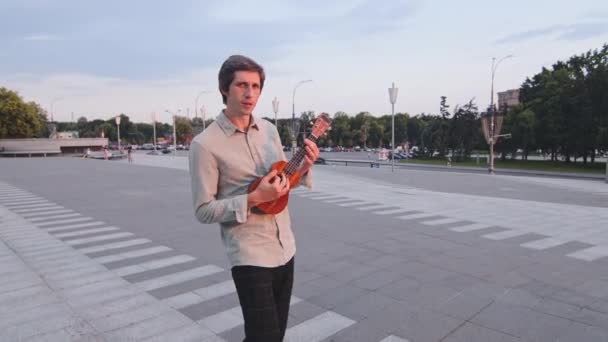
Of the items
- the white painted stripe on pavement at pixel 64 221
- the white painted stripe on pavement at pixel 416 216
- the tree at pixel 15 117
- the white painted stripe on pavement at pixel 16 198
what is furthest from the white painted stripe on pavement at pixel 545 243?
the tree at pixel 15 117

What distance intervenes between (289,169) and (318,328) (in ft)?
8.00

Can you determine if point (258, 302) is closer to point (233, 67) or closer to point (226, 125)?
point (226, 125)

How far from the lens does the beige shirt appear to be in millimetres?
1928

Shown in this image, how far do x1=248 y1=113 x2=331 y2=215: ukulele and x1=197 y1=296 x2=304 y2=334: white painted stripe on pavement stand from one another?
7.68 feet

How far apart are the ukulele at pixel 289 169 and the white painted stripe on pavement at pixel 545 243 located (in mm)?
6509

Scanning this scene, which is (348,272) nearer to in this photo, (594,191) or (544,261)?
(544,261)

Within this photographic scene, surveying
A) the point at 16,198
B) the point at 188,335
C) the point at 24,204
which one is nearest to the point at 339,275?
the point at 188,335

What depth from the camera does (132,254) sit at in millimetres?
6672

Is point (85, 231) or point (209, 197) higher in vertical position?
point (209, 197)

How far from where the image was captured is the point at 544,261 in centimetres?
612

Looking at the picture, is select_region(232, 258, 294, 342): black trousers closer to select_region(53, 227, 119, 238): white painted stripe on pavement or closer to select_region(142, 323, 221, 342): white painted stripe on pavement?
select_region(142, 323, 221, 342): white painted stripe on pavement

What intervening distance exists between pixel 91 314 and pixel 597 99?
43123 millimetres

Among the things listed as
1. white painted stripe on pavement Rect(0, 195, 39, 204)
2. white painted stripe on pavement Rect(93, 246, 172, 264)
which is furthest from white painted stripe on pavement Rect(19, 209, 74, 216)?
white painted stripe on pavement Rect(93, 246, 172, 264)

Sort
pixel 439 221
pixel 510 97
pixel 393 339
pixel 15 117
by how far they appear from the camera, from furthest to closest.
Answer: pixel 510 97 → pixel 15 117 → pixel 439 221 → pixel 393 339
